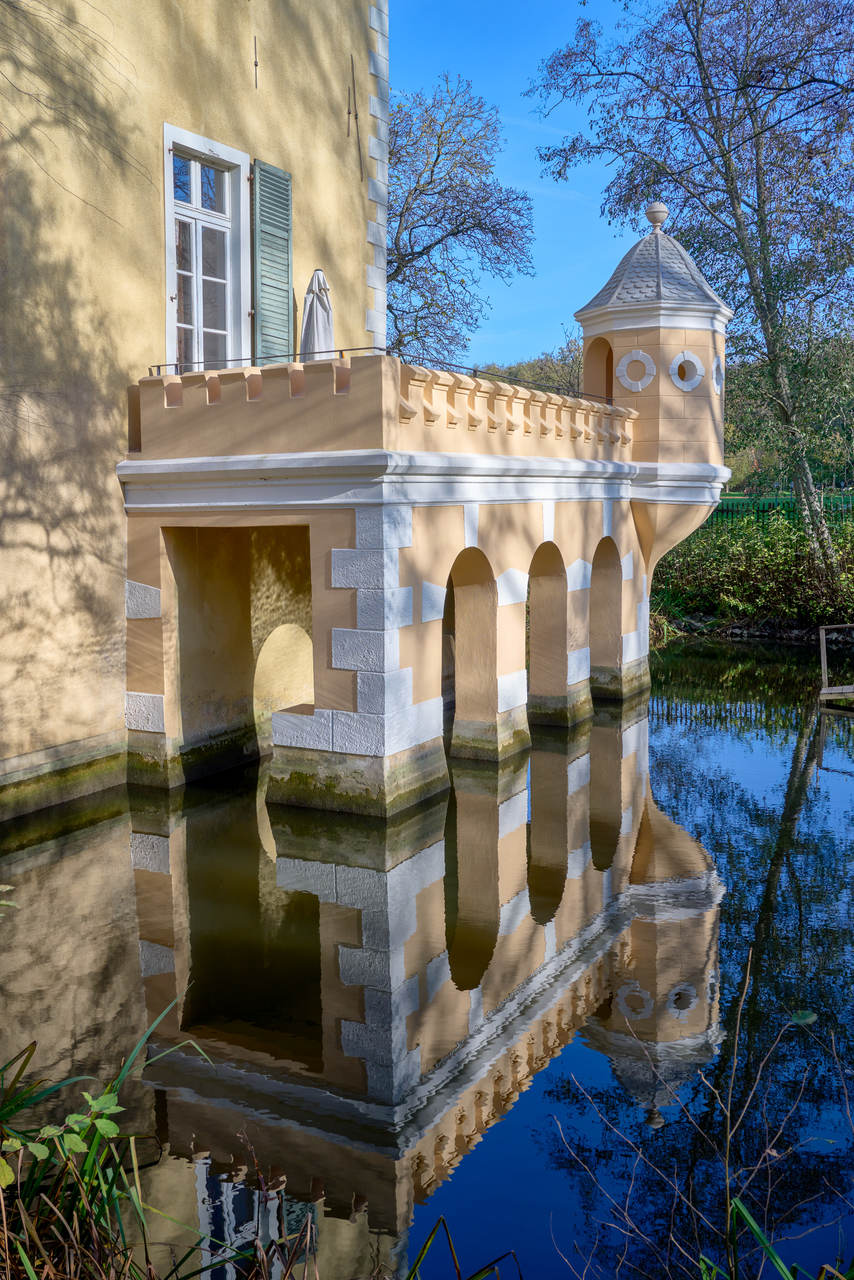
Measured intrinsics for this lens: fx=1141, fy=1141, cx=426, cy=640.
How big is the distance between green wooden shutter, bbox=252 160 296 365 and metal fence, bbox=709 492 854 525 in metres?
11.1

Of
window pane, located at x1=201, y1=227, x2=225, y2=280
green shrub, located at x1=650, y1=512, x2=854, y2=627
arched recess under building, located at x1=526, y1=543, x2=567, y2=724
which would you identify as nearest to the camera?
window pane, located at x1=201, y1=227, x2=225, y2=280

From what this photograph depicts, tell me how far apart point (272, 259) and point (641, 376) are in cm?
487

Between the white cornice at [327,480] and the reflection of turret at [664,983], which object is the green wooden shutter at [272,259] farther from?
the reflection of turret at [664,983]

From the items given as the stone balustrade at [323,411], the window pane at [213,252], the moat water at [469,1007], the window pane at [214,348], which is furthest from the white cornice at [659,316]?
the moat water at [469,1007]

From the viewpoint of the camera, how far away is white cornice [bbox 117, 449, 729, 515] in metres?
8.15

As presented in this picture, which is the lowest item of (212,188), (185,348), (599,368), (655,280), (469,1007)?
(469,1007)

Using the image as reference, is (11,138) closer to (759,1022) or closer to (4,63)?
(4,63)

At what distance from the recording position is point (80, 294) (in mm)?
8625

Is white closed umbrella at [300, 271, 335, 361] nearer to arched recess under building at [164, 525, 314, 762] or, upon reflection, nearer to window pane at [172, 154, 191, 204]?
window pane at [172, 154, 191, 204]

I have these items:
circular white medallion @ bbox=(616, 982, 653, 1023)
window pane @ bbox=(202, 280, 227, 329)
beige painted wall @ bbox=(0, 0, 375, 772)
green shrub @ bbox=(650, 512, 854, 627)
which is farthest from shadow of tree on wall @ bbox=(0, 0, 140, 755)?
green shrub @ bbox=(650, 512, 854, 627)

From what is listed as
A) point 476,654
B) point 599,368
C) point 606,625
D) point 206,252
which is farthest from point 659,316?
point 206,252

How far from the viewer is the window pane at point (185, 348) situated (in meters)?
9.92

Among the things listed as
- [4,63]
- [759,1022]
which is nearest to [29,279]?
[4,63]

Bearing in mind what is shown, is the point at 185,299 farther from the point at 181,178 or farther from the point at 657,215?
the point at 657,215
